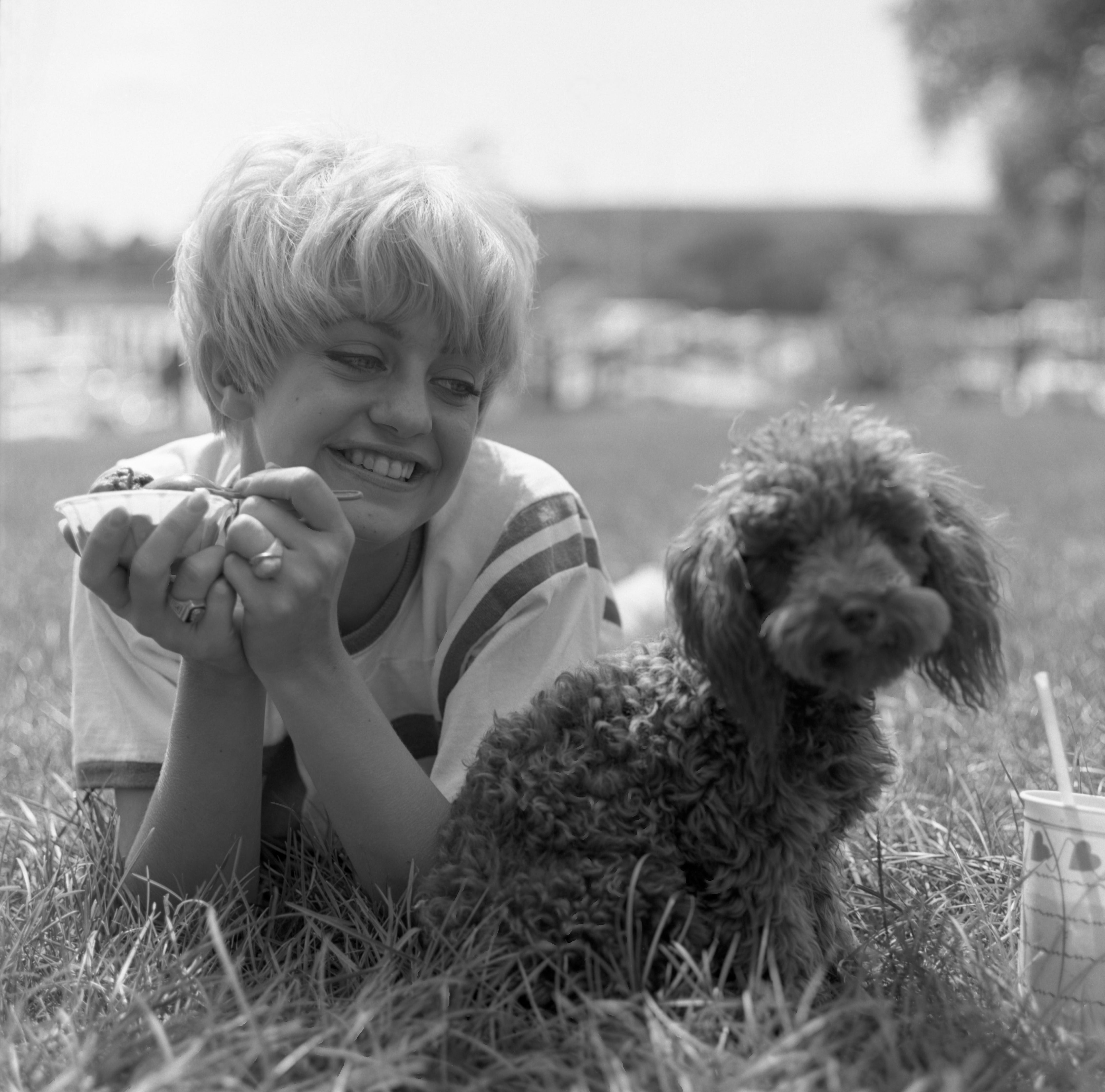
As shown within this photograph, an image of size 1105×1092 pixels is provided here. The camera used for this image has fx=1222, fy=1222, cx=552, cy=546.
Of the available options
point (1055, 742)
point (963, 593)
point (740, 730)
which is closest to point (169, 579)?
point (740, 730)

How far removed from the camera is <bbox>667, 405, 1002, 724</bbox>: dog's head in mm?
1769

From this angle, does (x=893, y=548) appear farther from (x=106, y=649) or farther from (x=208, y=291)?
(x=106, y=649)

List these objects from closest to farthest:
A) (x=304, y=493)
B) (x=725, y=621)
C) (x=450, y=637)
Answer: (x=725, y=621) → (x=304, y=493) → (x=450, y=637)

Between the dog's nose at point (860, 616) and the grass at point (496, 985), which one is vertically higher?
the dog's nose at point (860, 616)

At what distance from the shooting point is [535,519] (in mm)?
2826

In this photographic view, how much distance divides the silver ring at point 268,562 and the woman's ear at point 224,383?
2.15ft

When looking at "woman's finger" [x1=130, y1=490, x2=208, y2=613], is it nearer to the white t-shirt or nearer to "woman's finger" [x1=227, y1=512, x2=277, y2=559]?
"woman's finger" [x1=227, y1=512, x2=277, y2=559]

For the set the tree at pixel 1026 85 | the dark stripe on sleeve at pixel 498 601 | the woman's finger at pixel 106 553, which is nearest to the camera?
the woman's finger at pixel 106 553

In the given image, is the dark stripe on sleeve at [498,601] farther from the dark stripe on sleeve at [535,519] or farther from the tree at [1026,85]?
the tree at [1026,85]

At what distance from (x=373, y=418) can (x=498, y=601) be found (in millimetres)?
511

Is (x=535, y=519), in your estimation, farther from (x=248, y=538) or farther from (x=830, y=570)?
(x=830, y=570)

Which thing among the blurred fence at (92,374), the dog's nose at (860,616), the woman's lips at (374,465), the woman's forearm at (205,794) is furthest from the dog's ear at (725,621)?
the blurred fence at (92,374)

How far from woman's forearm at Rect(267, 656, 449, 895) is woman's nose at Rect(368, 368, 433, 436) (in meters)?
0.48

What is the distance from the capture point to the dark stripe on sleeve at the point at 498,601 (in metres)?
2.71
